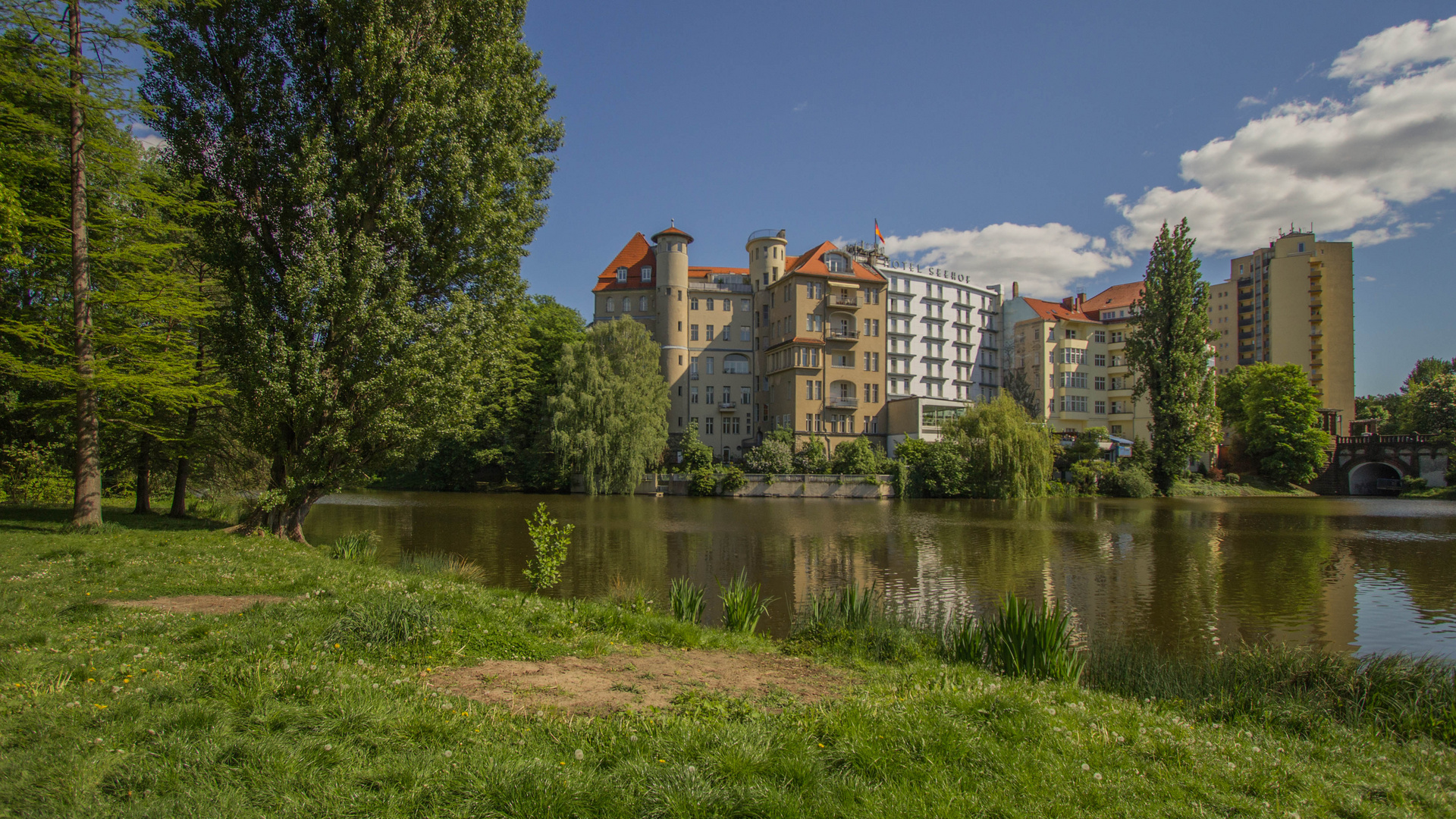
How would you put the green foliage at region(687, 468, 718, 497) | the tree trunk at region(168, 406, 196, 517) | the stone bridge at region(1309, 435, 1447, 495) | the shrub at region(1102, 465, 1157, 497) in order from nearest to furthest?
the tree trunk at region(168, 406, 196, 517) < the green foliage at region(687, 468, 718, 497) < the shrub at region(1102, 465, 1157, 497) < the stone bridge at region(1309, 435, 1447, 495)

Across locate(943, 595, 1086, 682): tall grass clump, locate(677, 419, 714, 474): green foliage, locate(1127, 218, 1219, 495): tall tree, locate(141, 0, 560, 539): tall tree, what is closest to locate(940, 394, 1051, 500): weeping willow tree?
locate(1127, 218, 1219, 495): tall tree

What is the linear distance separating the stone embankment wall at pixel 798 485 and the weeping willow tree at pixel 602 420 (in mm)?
2245

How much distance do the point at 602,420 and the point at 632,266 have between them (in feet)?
102

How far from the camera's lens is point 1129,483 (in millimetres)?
56250

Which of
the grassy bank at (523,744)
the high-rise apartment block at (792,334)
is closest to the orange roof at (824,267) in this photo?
the high-rise apartment block at (792,334)

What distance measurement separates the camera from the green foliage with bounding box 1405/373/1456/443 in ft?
221

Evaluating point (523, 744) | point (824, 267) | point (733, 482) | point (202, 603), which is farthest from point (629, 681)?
point (824, 267)

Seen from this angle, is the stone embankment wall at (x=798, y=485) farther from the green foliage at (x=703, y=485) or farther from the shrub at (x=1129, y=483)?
the shrub at (x=1129, y=483)

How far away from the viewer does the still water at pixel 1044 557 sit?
49.9 feet

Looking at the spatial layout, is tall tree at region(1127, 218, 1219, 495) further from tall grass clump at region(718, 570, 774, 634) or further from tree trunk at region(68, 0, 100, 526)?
tree trunk at region(68, 0, 100, 526)

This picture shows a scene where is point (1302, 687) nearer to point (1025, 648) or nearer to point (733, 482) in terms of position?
point (1025, 648)

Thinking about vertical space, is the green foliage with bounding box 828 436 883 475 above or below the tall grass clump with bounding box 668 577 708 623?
above

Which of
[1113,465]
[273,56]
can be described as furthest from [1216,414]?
[273,56]

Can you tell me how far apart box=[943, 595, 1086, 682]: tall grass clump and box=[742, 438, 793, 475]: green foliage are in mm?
46647
